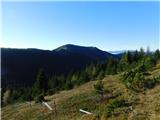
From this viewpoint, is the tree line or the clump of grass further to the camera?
the tree line

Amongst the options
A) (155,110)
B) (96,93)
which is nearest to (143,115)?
(155,110)

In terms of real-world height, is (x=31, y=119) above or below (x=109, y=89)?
below

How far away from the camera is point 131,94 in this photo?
30.1 m

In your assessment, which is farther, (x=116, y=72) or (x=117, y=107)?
(x=116, y=72)

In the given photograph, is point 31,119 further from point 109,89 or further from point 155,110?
point 155,110

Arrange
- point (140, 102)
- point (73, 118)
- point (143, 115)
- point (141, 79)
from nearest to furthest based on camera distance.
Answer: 1. point (143, 115)
2. point (140, 102)
3. point (73, 118)
4. point (141, 79)

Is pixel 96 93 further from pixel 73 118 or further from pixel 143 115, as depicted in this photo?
pixel 143 115

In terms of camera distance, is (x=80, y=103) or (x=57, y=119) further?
(x=80, y=103)

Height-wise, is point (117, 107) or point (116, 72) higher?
point (117, 107)

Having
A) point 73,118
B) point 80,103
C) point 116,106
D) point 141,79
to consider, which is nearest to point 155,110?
point 116,106

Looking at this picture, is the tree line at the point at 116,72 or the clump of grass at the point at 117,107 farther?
the tree line at the point at 116,72

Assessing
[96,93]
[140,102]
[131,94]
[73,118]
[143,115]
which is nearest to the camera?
[143,115]

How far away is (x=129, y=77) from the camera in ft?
112

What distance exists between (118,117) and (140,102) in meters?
3.91
